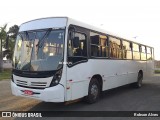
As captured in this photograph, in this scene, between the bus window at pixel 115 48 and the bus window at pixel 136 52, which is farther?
the bus window at pixel 136 52

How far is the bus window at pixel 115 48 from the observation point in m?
12.2

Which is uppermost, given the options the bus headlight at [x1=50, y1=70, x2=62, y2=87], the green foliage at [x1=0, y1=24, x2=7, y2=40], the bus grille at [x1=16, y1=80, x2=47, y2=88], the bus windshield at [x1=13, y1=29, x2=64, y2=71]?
the green foliage at [x1=0, y1=24, x2=7, y2=40]

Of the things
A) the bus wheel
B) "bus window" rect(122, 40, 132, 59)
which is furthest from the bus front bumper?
"bus window" rect(122, 40, 132, 59)

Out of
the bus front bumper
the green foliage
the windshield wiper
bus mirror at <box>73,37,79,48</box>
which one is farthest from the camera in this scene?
the green foliage

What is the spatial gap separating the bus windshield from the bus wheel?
220 cm

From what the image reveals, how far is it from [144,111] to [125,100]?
227 centimetres

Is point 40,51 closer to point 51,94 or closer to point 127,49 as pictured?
point 51,94

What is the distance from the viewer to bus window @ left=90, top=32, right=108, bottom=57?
416 inches

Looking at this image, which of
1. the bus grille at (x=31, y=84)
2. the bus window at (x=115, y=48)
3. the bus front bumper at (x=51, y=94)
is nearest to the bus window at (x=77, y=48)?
the bus front bumper at (x=51, y=94)

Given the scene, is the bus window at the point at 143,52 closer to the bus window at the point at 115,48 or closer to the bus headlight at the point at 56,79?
the bus window at the point at 115,48

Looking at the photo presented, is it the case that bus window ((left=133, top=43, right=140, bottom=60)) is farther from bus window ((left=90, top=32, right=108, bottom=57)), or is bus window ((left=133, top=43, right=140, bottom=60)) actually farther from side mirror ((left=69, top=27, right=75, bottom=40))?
side mirror ((left=69, top=27, right=75, bottom=40))

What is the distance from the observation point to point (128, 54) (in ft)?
47.3

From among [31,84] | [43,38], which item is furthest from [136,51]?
[31,84]

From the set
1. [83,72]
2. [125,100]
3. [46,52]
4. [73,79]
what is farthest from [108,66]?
[46,52]
